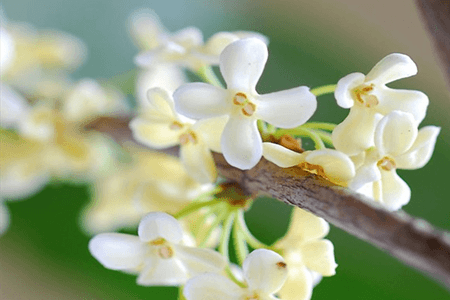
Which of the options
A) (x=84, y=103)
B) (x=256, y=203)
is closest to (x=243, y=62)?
(x=84, y=103)

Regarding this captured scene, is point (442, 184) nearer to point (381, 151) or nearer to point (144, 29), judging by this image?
point (144, 29)

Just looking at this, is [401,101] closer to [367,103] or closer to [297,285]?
[367,103]

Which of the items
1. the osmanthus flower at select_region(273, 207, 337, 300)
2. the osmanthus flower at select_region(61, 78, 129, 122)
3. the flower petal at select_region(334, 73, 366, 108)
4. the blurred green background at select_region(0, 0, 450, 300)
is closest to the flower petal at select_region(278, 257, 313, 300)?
the osmanthus flower at select_region(273, 207, 337, 300)

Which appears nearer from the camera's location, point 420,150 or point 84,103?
point 420,150

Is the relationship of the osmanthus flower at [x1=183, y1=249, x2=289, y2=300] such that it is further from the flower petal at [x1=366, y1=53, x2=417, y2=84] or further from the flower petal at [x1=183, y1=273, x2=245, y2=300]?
the flower petal at [x1=366, y1=53, x2=417, y2=84]

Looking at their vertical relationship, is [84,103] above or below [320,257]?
above

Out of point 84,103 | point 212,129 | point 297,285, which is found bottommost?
point 297,285

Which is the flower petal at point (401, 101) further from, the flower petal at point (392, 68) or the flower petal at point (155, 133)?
the flower petal at point (155, 133)
